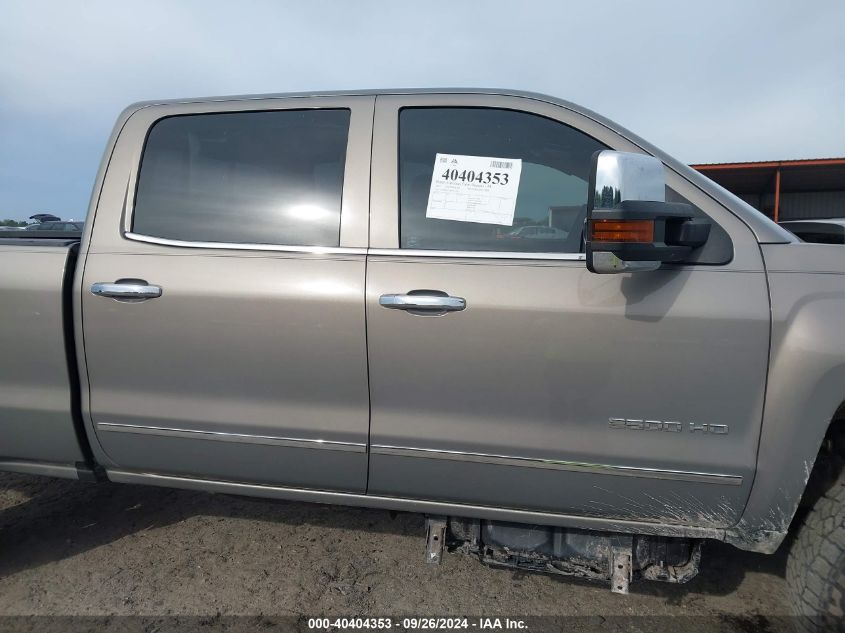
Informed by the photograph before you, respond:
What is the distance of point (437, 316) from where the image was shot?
1.79m

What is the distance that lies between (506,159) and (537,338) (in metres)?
0.69

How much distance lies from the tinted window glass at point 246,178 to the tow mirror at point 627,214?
94cm

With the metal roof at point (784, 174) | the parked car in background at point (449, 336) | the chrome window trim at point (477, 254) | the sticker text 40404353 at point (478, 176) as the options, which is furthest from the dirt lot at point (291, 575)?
the metal roof at point (784, 174)

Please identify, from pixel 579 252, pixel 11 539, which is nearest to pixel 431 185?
pixel 579 252

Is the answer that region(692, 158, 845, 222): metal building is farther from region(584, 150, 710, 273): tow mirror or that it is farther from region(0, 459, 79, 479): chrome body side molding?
region(0, 459, 79, 479): chrome body side molding

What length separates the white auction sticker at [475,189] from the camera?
188 cm

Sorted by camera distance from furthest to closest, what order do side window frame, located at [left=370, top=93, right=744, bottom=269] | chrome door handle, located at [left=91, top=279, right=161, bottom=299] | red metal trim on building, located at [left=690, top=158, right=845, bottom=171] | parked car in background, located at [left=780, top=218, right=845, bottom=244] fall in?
1. red metal trim on building, located at [left=690, top=158, right=845, bottom=171]
2. parked car in background, located at [left=780, top=218, right=845, bottom=244]
3. chrome door handle, located at [left=91, top=279, right=161, bottom=299]
4. side window frame, located at [left=370, top=93, right=744, bottom=269]

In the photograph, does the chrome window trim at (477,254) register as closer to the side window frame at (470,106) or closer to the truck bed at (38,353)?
the side window frame at (470,106)

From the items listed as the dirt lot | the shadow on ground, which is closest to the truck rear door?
the dirt lot

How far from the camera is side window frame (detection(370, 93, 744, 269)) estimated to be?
173cm

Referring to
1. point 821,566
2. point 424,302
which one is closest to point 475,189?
point 424,302

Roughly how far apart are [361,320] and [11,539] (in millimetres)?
2291

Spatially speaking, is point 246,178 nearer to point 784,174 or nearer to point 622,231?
point 622,231

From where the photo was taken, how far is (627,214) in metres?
1.45
